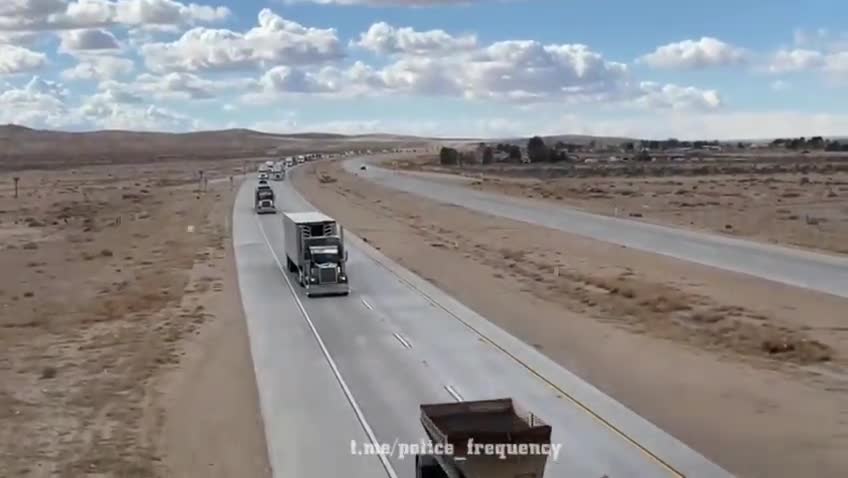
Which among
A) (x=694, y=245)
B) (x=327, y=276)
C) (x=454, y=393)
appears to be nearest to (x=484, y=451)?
(x=454, y=393)

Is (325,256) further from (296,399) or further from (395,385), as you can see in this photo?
(296,399)

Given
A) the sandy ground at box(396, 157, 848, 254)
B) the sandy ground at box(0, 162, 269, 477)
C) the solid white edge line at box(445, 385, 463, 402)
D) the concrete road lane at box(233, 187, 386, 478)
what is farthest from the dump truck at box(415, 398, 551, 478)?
the sandy ground at box(396, 157, 848, 254)

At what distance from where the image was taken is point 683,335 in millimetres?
31109

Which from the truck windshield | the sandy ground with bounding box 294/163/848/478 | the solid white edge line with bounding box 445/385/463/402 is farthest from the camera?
the truck windshield

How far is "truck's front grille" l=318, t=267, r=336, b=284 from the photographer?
37.5m

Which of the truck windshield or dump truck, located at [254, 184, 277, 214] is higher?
the truck windshield

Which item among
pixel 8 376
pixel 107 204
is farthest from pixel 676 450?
pixel 107 204

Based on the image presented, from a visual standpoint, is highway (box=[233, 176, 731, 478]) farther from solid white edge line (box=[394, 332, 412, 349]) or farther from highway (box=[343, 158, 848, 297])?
highway (box=[343, 158, 848, 297])

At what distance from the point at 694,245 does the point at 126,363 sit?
117ft

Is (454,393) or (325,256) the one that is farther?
(325,256)

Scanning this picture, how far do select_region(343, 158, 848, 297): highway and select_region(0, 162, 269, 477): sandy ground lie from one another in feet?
68.9

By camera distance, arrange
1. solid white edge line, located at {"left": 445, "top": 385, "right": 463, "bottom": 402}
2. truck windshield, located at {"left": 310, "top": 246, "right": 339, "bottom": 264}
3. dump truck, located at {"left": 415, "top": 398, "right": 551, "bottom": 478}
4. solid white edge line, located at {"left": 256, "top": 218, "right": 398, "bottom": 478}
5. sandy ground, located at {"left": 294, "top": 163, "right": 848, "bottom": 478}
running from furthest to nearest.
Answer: truck windshield, located at {"left": 310, "top": 246, "right": 339, "bottom": 264}, solid white edge line, located at {"left": 445, "top": 385, "right": 463, "bottom": 402}, sandy ground, located at {"left": 294, "top": 163, "right": 848, "bottom": 478}, solid white edge line, located at {"left": 256, "top": 218, "right": 398, "bottom": 478}, dump truck, located at {"left": 415, "top": 398, "right": 551, "bottom": 478}

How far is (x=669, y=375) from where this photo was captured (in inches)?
999

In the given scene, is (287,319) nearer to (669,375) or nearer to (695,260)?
(669,375)
